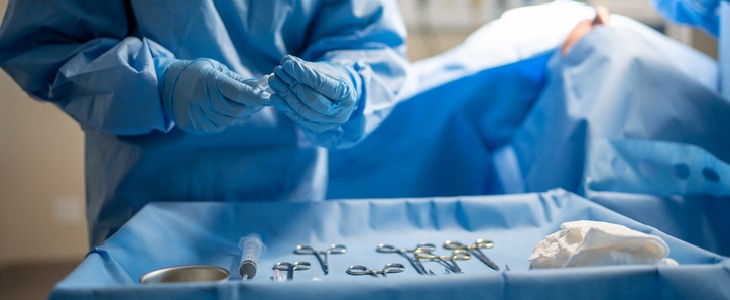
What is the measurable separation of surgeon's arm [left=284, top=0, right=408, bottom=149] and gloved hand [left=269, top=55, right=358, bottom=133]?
64 mm

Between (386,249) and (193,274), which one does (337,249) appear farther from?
(193,274)

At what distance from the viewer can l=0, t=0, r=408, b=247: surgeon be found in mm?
692

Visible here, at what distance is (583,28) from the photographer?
115 centimetres

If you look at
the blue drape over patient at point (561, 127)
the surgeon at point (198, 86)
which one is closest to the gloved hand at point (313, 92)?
the surgeon at point (198, 86)

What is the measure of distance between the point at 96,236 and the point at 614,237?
0.88 metres

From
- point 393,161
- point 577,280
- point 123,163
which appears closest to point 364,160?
point 393,161

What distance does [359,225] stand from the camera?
2.42ft

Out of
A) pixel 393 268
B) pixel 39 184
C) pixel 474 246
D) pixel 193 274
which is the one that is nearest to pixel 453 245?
pixel 474 246

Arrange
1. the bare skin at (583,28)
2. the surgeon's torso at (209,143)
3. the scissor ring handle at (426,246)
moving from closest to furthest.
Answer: the scissor ring handle at (426,246) → the surgeon's torso at (209,143) → the bare skin at (583,28)

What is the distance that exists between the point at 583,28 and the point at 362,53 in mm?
622

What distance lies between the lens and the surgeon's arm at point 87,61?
27.7 inches

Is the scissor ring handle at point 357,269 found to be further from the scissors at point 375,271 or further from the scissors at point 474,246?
the scissors at point 474,246

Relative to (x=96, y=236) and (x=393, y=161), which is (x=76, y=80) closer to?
(x=96, y=236)

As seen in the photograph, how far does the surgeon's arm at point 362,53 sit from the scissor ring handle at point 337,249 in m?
0.20
